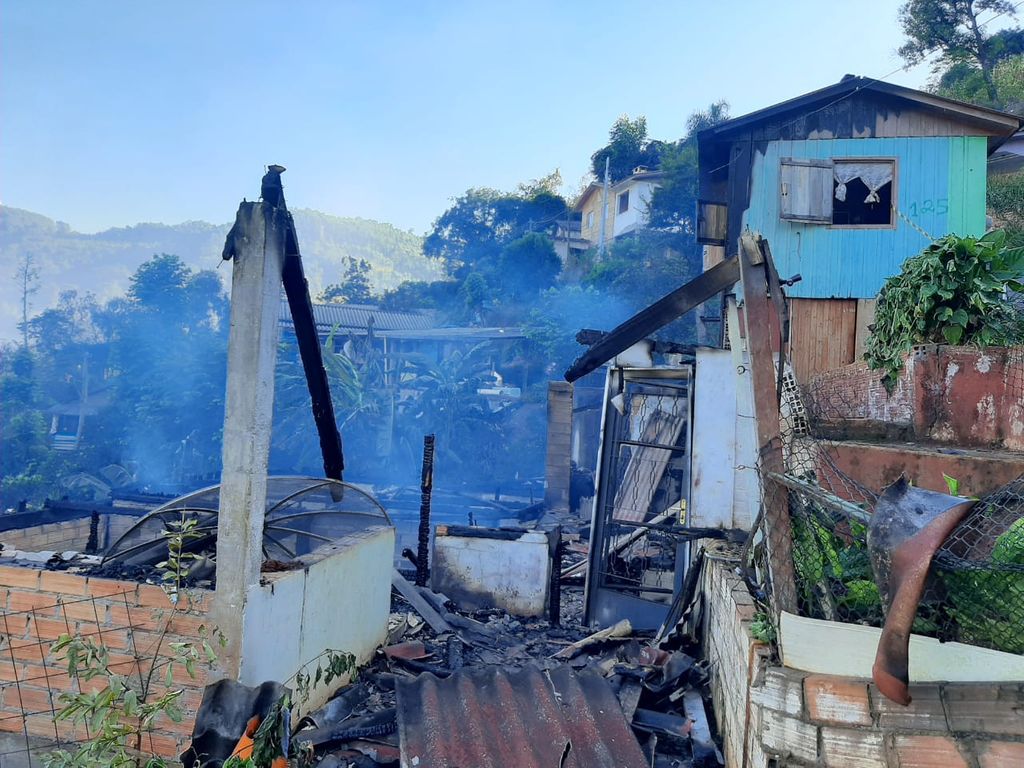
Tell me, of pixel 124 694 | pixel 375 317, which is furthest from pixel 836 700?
pixel 375 317

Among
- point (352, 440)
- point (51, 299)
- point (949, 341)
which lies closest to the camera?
point (949, 341)

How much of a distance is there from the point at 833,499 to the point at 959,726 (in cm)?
90

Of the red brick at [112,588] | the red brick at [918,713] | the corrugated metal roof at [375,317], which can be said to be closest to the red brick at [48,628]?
the red brick at [112,588]

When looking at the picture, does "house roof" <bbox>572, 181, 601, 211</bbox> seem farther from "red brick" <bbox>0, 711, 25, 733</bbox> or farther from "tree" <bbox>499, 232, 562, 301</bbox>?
"red brick" <bbox>0, 711, 25, 733</bbox>

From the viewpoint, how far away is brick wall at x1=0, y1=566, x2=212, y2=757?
12.8 feet

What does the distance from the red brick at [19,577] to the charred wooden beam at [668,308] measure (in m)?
4.13

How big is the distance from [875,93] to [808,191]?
6.54 ft

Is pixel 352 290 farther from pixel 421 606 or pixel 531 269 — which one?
pixel 421 606

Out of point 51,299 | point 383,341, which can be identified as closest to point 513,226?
point 383,341

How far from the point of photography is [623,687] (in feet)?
14.8

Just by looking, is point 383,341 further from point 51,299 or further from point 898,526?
point 51,299

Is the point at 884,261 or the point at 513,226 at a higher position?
the point at 513,226

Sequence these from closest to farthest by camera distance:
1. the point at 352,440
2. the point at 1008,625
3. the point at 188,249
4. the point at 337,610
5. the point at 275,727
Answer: the point at 1008,625 → the point at 275,727 → the point at 337,610 → the point at 352,440 → the point at 188,249

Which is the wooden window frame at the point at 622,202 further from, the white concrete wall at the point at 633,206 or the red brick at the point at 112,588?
the red brick at the point at 112,588
